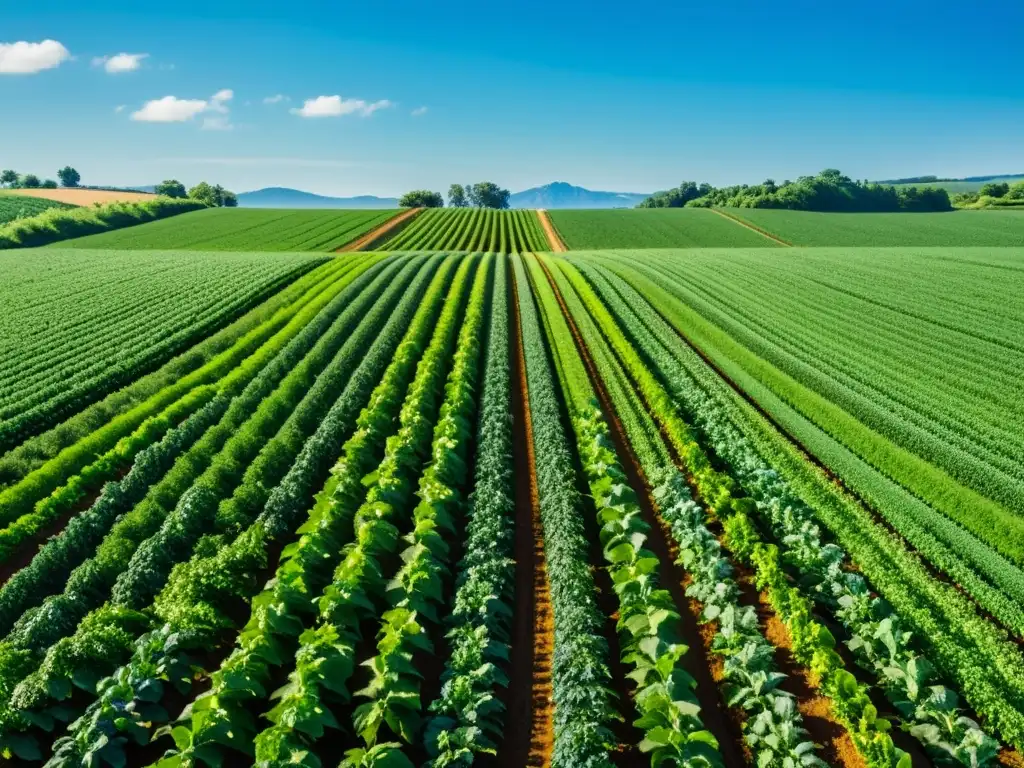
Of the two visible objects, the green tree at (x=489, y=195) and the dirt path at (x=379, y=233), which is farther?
the green tree at (x=489, y=195)

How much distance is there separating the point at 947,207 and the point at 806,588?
13839 cm

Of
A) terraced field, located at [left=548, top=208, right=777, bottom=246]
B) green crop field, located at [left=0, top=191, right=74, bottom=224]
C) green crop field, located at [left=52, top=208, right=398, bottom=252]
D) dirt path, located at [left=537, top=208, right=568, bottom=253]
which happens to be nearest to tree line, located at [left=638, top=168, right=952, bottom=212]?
terraced field, located at [left=548, top=208, right=777, bottom=246]

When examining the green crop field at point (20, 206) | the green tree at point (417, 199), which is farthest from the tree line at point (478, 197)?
the green crop field at point (20, 206)

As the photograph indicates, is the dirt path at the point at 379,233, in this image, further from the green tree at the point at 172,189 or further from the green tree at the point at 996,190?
the green tree at the point at 996,190

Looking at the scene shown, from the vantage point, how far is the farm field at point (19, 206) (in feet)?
282

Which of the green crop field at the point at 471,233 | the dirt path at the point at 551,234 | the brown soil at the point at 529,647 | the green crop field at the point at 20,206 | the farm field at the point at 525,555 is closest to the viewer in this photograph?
the farm field at the point at 525,555

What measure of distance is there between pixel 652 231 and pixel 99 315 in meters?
71.2

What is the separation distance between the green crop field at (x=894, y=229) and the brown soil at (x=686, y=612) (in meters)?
69.2

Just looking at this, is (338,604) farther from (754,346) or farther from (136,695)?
(754,346)

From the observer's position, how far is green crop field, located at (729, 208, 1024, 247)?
7181 centimetres

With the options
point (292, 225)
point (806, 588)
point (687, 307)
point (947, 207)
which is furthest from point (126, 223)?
point (947, 207)

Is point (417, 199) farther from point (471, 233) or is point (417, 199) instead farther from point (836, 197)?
point (836, 197)

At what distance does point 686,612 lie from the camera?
11.1m

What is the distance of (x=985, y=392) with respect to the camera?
736 inches
